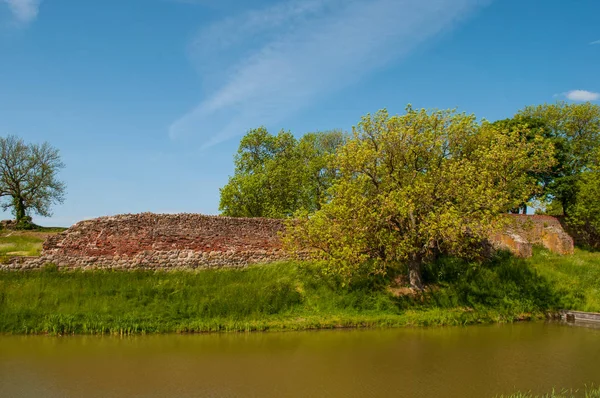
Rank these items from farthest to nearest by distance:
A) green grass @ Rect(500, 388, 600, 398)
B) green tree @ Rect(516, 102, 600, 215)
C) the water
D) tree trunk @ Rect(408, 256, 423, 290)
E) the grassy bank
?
green tree @ Rect(516, 102, 600, 215), tree trunk @ Rect(408, 256, 423, 290), the grassy bank, the water, green grass @ Rect(500, 388, 600, 398)

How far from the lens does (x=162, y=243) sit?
19438 millimetres

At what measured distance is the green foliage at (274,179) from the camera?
32406mm

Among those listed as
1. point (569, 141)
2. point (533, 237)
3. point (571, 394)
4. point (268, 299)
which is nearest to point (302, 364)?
point (571, 394)

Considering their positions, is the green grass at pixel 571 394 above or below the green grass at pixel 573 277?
below

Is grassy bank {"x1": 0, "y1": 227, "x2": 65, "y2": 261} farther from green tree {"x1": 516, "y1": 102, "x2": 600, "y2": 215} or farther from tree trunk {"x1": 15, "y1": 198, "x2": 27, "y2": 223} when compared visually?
green tree {"x1": 516, "y1": 102, "x2": 600, "y2": 215}

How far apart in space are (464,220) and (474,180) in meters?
2.21

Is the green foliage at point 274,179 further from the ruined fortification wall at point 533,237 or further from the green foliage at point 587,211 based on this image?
the green foliage at point 587,211

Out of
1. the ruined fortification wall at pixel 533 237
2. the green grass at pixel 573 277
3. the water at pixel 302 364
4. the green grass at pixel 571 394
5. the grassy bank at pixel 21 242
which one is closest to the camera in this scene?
the green grass at pixel 571 394

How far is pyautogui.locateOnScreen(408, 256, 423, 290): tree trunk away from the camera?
63.6 ft

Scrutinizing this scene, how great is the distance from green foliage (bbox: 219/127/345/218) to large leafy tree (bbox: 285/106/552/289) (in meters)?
11.2

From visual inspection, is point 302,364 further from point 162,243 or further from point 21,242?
point 21,242

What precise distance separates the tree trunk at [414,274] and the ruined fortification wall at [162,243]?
5676 millimetres

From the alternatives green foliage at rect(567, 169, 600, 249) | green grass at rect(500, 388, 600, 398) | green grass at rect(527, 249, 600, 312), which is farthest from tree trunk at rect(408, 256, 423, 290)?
green foliage at rect(567, 169, 600, 249)

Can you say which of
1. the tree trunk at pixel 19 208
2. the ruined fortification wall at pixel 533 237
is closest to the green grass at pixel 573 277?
the ruined fortification wall at pixel 533 237
